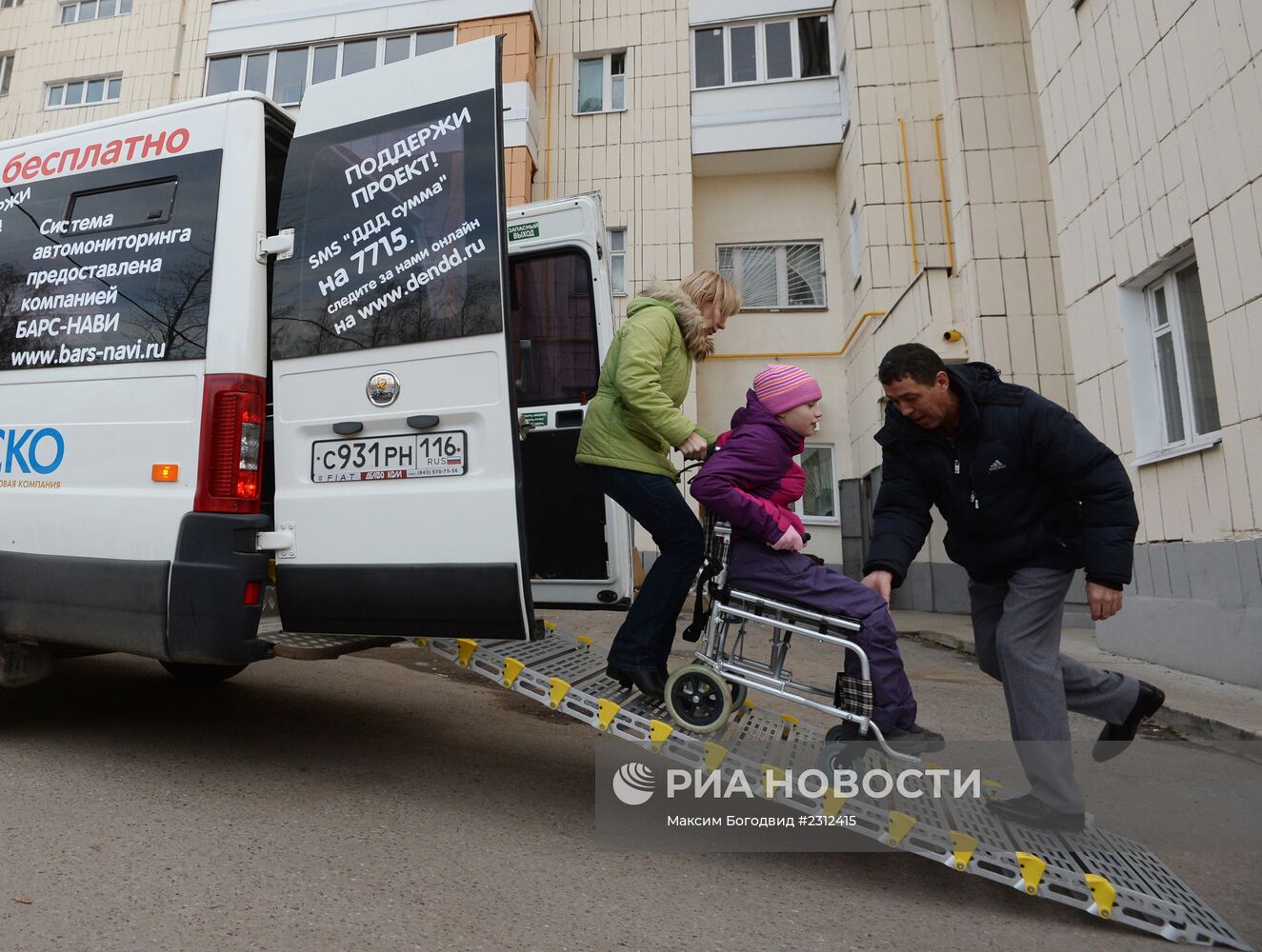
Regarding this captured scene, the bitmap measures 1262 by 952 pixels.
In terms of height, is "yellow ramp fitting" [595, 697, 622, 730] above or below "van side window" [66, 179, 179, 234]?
below

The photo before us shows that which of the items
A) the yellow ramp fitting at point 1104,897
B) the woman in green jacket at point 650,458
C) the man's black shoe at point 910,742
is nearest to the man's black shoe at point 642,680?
the woman in green jacket at point 650,458

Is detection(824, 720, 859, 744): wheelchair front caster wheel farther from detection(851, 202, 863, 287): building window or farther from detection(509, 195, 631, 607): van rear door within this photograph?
detection(851, 202, 863, 287): building window

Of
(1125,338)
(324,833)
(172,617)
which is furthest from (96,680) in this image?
(1125,338)

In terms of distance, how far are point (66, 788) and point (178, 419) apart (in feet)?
4.79

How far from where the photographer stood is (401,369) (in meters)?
3.04

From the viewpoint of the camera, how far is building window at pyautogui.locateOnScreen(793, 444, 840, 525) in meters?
13.4

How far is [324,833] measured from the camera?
A: 108 inches

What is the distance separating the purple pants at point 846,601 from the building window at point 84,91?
1906cm

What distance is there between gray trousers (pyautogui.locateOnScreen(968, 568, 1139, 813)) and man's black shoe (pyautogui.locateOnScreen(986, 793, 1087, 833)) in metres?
0.03

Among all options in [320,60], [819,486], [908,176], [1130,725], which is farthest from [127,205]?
[320,60]

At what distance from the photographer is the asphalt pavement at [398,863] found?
2.12m

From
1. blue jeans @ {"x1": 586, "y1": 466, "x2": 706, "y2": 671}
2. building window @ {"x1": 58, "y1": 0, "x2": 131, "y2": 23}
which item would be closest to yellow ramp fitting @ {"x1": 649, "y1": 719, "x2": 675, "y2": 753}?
blue jeans @ {"x1": 586, "y1": 466, "x2": 706, "y2": 671}

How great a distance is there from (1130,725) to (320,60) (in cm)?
1616

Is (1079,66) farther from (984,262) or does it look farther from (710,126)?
(710,126)
